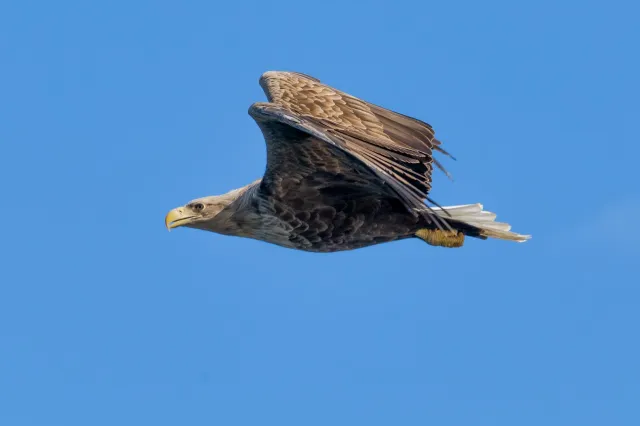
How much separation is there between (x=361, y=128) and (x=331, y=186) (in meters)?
0.62

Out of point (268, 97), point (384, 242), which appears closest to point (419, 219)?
point (384, 242)

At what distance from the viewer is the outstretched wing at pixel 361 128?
408 inches

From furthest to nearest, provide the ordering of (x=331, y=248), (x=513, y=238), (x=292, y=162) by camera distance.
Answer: (x=513, y=238)
(x=331, y=248)
(x=292, y=162)

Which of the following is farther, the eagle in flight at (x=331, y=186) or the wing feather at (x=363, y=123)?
the wing feather at (x=363, y=123)

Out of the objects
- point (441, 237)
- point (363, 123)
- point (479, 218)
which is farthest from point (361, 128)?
point (479, 218)

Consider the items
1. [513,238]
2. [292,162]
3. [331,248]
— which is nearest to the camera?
[292,162]

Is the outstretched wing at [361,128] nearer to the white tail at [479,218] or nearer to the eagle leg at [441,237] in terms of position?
the eagle leg at [441,237]

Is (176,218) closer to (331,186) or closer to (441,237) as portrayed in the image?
(331,186)

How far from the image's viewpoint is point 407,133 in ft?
40.4

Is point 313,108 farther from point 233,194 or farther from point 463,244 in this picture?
point 463,244

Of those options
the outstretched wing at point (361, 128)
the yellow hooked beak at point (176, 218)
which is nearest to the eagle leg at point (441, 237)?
the outstretched wing at point (361, 128)

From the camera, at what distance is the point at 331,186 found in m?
11.6

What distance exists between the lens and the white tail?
12633 mm

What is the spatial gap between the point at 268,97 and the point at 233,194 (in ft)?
3.36
